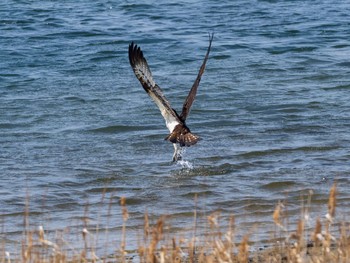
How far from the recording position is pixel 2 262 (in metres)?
4.87

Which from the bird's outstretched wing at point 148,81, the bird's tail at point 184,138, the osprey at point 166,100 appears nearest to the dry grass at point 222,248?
the bird's tail at point 184,138

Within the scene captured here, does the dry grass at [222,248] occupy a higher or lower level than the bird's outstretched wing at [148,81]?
higher

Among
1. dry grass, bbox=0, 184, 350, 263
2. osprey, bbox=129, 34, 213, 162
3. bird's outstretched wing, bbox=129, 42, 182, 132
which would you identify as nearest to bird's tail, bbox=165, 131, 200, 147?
osprey, bbox=129, 34, 213, 162

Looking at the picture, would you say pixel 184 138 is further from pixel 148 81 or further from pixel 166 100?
pixel 148 81

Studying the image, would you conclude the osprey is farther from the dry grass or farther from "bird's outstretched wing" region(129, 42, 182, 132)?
the dry grass

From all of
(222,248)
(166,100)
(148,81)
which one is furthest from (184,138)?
(222,248)

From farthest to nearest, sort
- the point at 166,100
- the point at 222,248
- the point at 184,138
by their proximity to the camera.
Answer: the point at 166,100 < the point at 184,138 < the point at 222,248

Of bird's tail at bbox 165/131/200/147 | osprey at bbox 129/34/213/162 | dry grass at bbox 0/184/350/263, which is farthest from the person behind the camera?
osprey at bbox 129/34/213/162

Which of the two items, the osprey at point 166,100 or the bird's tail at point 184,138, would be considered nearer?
the bird's tail at point 184,138

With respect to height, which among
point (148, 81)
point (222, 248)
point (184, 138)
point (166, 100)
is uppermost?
point (222, 248)

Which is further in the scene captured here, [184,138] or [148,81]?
[148,81]

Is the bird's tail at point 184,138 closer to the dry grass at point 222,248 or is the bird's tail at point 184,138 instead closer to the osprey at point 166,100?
the osprey at point 166,100

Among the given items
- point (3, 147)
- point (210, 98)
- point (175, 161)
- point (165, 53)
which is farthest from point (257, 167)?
point (165, 53)

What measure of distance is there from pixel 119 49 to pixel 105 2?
5304mm
